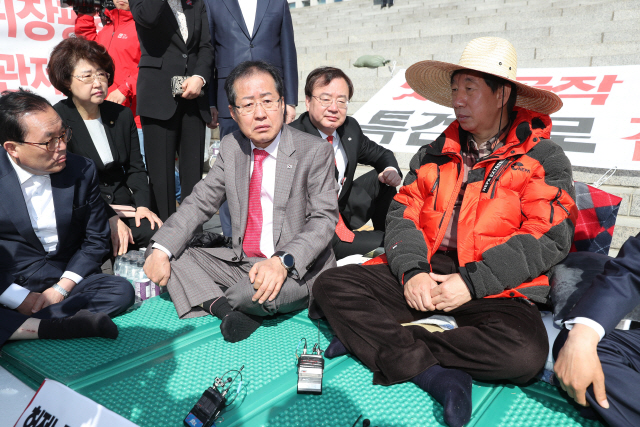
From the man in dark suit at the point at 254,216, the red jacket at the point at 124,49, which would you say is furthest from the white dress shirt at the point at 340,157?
the red jacket at the point at 124,49

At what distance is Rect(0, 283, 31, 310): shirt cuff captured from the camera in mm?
2375

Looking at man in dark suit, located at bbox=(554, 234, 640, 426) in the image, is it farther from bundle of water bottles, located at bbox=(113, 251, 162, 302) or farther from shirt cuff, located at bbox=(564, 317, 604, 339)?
bundle of water bottles, located at bbox=(113, 251, 162, 302)

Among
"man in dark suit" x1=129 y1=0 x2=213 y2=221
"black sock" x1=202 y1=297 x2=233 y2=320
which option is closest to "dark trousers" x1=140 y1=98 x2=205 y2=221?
"man in dark suit" x1=129 y1=0 x2=213 y2=221

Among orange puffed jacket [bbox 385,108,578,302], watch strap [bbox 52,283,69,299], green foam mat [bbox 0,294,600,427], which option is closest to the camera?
green foam mat [bbox 0,294,600,427]

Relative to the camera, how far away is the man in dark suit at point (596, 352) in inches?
58.1

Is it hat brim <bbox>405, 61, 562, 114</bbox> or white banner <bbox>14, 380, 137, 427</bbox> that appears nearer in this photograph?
white banner <bbox>14, 380, 137, 427</bbox>

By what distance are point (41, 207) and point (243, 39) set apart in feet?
6.44

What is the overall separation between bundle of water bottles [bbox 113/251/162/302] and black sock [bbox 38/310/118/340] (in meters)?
0.59

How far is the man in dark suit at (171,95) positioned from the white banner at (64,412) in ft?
8.51

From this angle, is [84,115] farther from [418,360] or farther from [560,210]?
[560,210]

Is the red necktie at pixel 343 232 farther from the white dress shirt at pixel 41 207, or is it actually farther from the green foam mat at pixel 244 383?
the white dress shirt at pixel 41 207

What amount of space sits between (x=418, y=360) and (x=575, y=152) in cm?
280

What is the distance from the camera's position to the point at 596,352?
1.54m

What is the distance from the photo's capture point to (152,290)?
2.99 m
